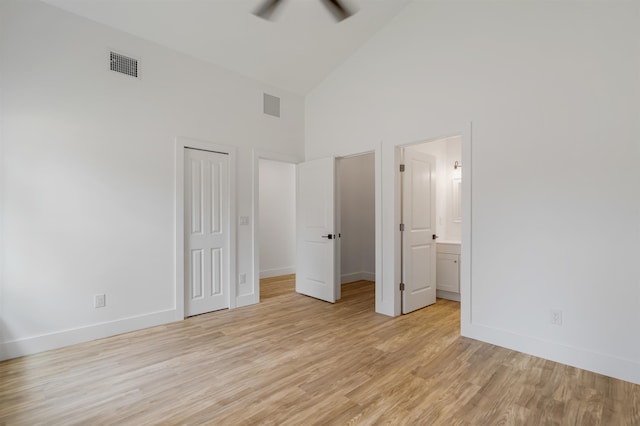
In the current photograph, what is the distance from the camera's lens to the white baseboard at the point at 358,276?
5.99 m

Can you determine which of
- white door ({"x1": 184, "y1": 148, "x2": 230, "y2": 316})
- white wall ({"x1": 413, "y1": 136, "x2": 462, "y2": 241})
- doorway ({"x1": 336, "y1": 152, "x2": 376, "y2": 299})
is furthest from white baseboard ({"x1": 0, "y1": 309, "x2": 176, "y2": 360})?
white wall ({"x1": 413, "y1": 136, "x2": 462, "y2": 241})

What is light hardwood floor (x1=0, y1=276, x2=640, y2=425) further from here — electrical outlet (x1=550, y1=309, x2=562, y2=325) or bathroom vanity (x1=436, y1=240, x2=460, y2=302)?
bathroom vanity (x1=436, y1=240, x2=460, y2=302)

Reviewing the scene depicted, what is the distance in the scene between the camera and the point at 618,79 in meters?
2.46

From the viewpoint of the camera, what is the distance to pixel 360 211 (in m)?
6.30

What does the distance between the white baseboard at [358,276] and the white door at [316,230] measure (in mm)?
1204

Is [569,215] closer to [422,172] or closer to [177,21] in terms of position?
[422,172]

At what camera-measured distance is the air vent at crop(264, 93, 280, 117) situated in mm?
4676

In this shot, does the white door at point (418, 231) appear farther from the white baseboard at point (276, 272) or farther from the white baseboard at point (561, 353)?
the white baseboard at point (276, 272)

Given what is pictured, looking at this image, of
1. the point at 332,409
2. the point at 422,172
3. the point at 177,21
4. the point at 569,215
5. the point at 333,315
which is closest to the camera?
the point at 332,409

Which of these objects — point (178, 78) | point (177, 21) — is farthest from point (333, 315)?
point (177, 21)

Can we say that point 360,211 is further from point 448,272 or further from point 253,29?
point 253,29

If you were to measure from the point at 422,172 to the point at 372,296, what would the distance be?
2.07 metres

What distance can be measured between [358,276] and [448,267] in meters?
2.00

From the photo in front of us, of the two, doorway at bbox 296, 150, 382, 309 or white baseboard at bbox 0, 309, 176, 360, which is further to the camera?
doorway at bbox 296, 150, 382, 309
